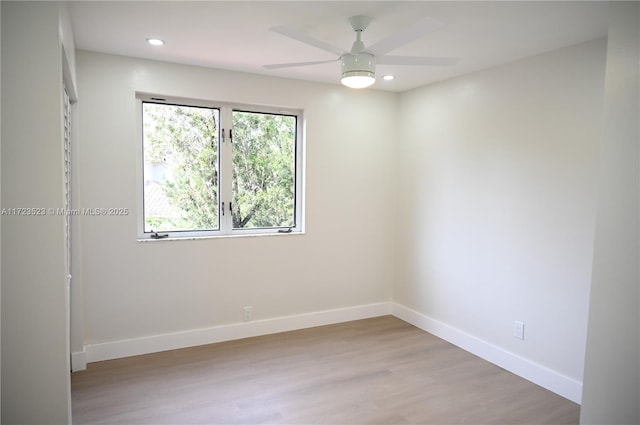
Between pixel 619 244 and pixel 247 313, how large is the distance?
2944 mm

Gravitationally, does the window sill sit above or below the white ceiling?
below

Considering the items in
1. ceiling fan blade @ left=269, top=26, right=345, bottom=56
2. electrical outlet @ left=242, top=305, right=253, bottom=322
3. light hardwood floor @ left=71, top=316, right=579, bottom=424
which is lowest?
light hardwood floor @ left=71, top=316, right=579, bottom=424

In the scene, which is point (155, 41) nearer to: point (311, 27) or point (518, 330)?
point (311, 27)

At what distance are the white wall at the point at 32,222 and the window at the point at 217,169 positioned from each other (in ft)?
5.42

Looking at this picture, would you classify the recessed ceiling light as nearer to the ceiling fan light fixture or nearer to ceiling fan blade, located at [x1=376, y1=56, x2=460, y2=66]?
A: the ceiling fan light fixture

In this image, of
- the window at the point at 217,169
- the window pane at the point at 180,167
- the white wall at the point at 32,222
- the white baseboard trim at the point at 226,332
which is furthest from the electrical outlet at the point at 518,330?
the white wall at the point at 32,222

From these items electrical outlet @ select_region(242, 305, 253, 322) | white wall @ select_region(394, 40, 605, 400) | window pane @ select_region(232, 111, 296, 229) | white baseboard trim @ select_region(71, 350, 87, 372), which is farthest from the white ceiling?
white baseboard trim @ select_region(71, 350, 87, 372)

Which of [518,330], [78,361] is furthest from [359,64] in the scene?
[78,361]

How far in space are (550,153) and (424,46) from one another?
46.5 inches

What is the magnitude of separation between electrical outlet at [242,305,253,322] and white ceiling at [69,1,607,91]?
2.15 metres

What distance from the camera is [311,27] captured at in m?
2.59

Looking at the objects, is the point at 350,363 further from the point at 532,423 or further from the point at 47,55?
the point at 47,55

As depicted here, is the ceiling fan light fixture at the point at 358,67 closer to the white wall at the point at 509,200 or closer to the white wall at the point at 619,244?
the white wall at the point at 619,244

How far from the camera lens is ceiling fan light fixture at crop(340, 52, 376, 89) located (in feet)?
8.04
